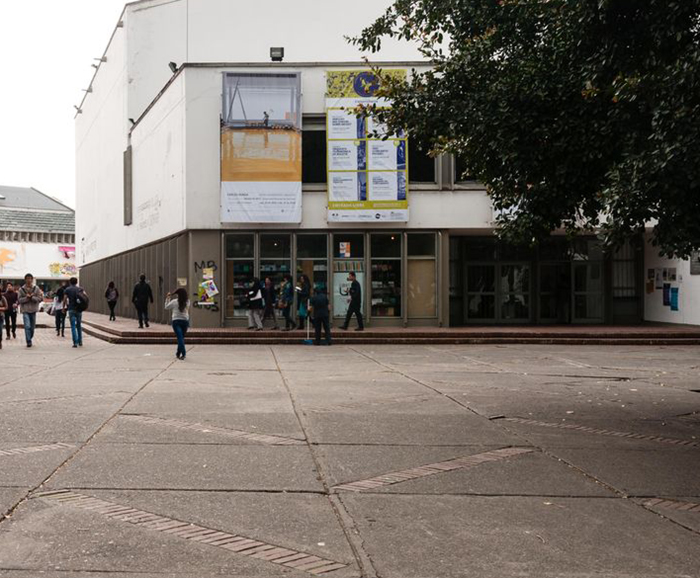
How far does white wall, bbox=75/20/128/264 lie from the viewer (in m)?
41.3

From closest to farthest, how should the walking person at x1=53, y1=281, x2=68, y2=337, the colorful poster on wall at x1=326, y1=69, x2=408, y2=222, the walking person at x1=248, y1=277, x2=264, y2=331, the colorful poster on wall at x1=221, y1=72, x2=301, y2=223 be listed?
1. the walking person at x1=248, y1=277, x2=264, y2=331
2. the colorful poster on wall at x1=221, y1=72, x2=301, y2=223
3. the colorful poster on wall at x1=326, y1=69, x2=408, y2=222
4. the walking person at x1=53, y1=281, x2=68, y2=337

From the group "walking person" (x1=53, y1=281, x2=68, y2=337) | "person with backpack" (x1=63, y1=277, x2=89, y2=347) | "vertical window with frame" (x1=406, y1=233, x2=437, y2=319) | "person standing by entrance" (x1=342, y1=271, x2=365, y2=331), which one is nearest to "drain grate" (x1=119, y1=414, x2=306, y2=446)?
"person with backpack" (x1=63, y1=277, x2=89, y2=347)

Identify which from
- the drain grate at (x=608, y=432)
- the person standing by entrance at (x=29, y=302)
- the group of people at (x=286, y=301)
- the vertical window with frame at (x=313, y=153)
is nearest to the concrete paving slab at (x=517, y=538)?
the drain grate at (x=608, y=432)

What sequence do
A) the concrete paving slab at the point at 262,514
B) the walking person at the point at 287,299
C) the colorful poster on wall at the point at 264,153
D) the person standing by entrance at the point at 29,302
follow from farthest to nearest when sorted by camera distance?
the colorful poster on wall at the point at 264,153 → the walking person at the point at 287,299 → the person standing by entrance at the point at 29,302 → the concrete paving slab at the point at 262,514

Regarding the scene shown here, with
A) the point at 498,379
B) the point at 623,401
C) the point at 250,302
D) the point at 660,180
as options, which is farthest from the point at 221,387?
the point at 250,302

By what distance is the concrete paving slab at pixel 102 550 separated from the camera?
13.5 ft

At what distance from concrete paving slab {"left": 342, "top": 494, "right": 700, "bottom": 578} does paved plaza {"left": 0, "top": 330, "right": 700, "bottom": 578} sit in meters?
0.02

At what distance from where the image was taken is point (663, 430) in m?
8.66

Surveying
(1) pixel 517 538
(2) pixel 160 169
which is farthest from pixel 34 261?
(1) pixel 517 538

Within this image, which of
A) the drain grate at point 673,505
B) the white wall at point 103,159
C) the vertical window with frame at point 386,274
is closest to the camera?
the drain grate at point 673,505

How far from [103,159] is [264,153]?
26.1 meters

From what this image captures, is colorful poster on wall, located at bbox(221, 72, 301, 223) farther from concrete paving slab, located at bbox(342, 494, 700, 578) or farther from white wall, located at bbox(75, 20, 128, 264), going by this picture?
concrete paving slab, located at bbox(342, 494, 700, 578)

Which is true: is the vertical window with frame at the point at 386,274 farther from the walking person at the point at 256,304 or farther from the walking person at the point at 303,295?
the walking person at the point at 256,304

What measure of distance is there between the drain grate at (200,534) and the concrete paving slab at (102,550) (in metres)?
0.08
